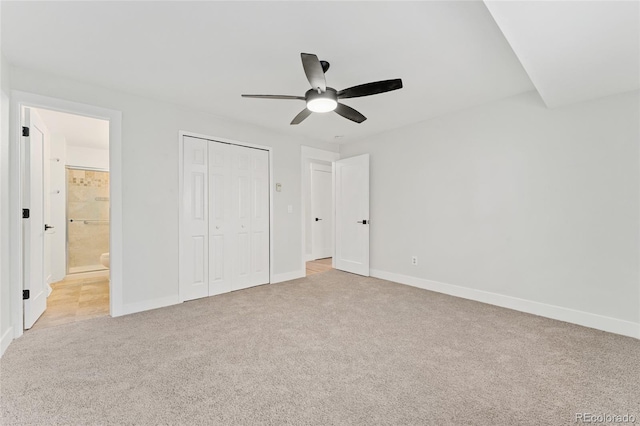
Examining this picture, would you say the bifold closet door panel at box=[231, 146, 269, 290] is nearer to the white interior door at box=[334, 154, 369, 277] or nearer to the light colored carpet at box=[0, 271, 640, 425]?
the light colored carpet at box=[0, 271, 640, 425]

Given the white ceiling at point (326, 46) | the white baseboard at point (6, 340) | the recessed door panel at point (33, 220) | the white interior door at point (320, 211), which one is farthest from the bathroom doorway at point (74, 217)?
the white interior door at point (320, 211)

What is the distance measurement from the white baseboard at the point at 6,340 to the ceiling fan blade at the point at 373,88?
10.9 ft

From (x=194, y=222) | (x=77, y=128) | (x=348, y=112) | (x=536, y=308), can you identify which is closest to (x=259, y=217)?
(x=194, y=222)

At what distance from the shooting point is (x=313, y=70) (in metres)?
2.05

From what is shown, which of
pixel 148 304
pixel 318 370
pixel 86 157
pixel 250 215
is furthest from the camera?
pixel 86 157

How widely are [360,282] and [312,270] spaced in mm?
1232

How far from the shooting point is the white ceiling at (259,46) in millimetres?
1863

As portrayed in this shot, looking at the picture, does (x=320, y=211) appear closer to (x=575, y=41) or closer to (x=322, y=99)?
(x=322, y=99)

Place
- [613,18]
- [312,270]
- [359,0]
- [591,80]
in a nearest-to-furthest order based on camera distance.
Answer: [613,18] < [359,0] < [591,80] < [312,270]

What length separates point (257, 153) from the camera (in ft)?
14.1

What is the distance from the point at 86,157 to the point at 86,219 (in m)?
1.19

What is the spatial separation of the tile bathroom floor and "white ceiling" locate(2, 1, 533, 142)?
2446 mm

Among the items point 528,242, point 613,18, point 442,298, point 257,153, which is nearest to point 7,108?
point 257,153

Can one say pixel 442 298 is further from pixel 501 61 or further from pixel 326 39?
pixel 326 39
